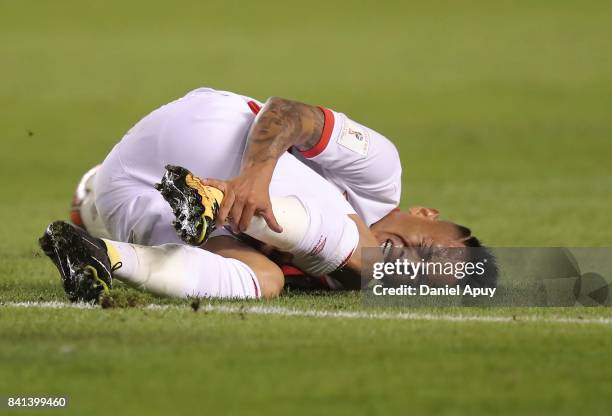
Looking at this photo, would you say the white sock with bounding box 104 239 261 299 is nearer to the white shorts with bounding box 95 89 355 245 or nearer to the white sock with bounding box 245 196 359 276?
the white sock with bounding box 245 196 359 276

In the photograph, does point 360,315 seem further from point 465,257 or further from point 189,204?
point 465,257

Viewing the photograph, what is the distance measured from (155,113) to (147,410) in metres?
3.27

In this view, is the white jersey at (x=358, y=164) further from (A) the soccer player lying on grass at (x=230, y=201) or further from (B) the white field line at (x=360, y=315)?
(B) the white field line at (x=360, y=315)

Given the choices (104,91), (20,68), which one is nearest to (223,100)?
(104,91)

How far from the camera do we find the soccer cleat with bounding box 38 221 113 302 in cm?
563

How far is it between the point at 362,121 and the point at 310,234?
1581 cm

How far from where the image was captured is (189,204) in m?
5.71

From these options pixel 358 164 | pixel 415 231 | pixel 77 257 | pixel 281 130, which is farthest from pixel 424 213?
pixel 77 257

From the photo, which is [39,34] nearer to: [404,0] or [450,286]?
[404,0]

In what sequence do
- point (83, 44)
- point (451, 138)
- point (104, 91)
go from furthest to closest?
point (83, 44) < point (104, 91) < point (451, 138)

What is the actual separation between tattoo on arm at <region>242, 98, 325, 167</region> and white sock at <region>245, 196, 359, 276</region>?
24cm

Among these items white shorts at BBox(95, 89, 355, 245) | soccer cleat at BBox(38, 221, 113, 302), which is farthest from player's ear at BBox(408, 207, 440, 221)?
soccer cleat at BBox(38, 221, 113, 302)

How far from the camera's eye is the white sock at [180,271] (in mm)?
5902

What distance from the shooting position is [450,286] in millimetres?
6855
